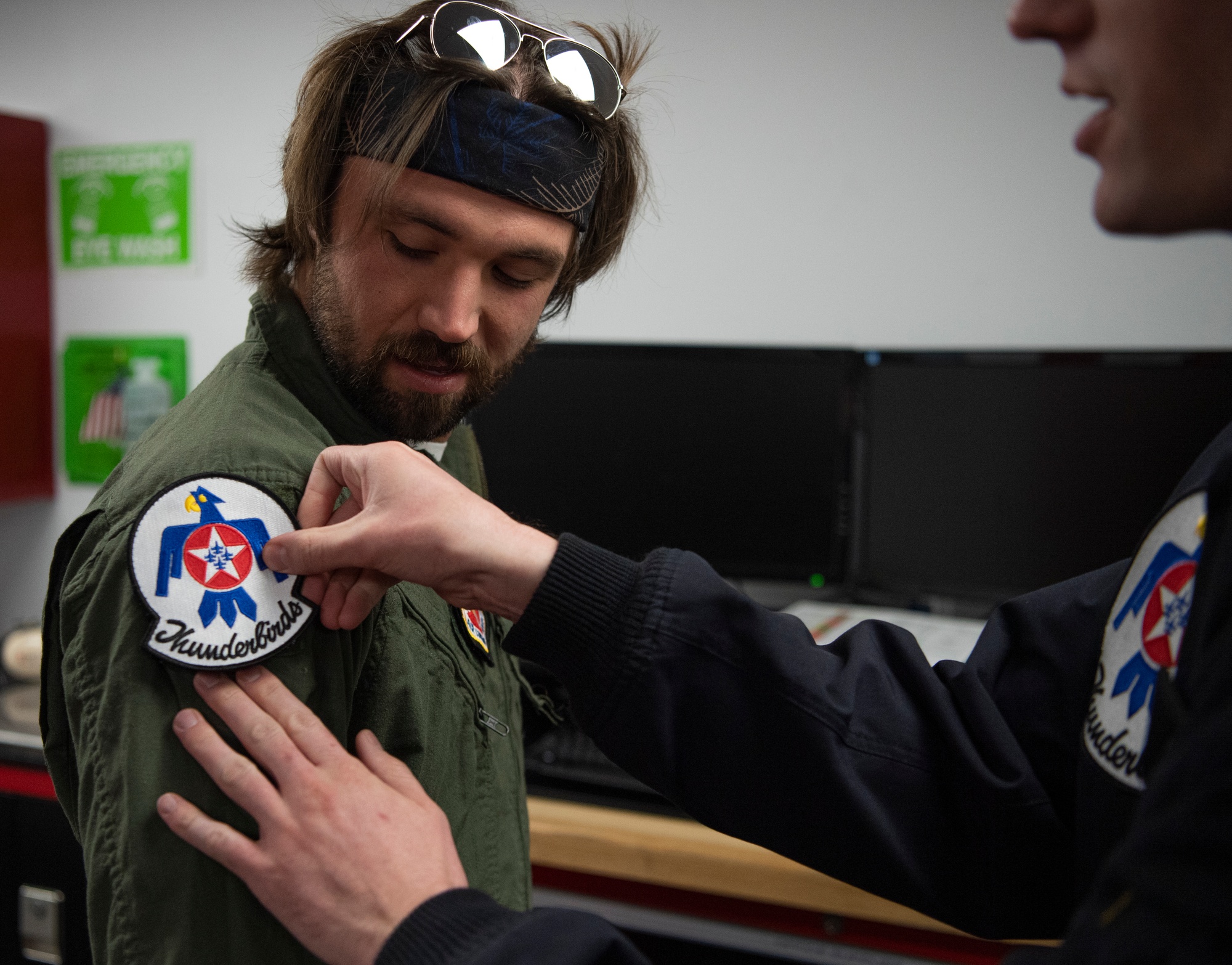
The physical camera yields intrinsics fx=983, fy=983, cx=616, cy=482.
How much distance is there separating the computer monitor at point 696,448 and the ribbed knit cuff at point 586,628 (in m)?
1.12

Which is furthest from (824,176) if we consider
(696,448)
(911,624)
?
(911,624)

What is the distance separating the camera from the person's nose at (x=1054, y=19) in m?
0.55

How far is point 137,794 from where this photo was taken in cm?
64

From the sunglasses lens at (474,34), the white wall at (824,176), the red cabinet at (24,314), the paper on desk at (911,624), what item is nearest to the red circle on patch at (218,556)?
the sunglasses lens at (474,34)

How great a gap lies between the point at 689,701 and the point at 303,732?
0.28m

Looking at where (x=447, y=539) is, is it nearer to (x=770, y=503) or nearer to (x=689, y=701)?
(x=689, y=701)

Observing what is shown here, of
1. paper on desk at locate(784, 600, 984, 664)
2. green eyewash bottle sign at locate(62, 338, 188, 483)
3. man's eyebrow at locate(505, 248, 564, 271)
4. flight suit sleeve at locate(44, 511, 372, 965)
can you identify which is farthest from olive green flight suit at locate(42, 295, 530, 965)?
green eyewash bottle sign at locate(62, 338, 188, 483)

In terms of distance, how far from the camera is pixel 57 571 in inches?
28.6

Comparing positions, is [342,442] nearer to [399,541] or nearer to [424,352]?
[424,352]

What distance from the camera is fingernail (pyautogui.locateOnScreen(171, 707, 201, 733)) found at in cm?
65

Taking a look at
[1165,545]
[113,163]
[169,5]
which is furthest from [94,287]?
[1165,545]

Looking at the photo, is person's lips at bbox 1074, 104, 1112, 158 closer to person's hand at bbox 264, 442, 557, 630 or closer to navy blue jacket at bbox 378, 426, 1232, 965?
navy blue jacket at bbox 378, 426, 1232, 965

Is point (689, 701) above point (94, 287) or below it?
below

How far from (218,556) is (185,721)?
0.11 m
